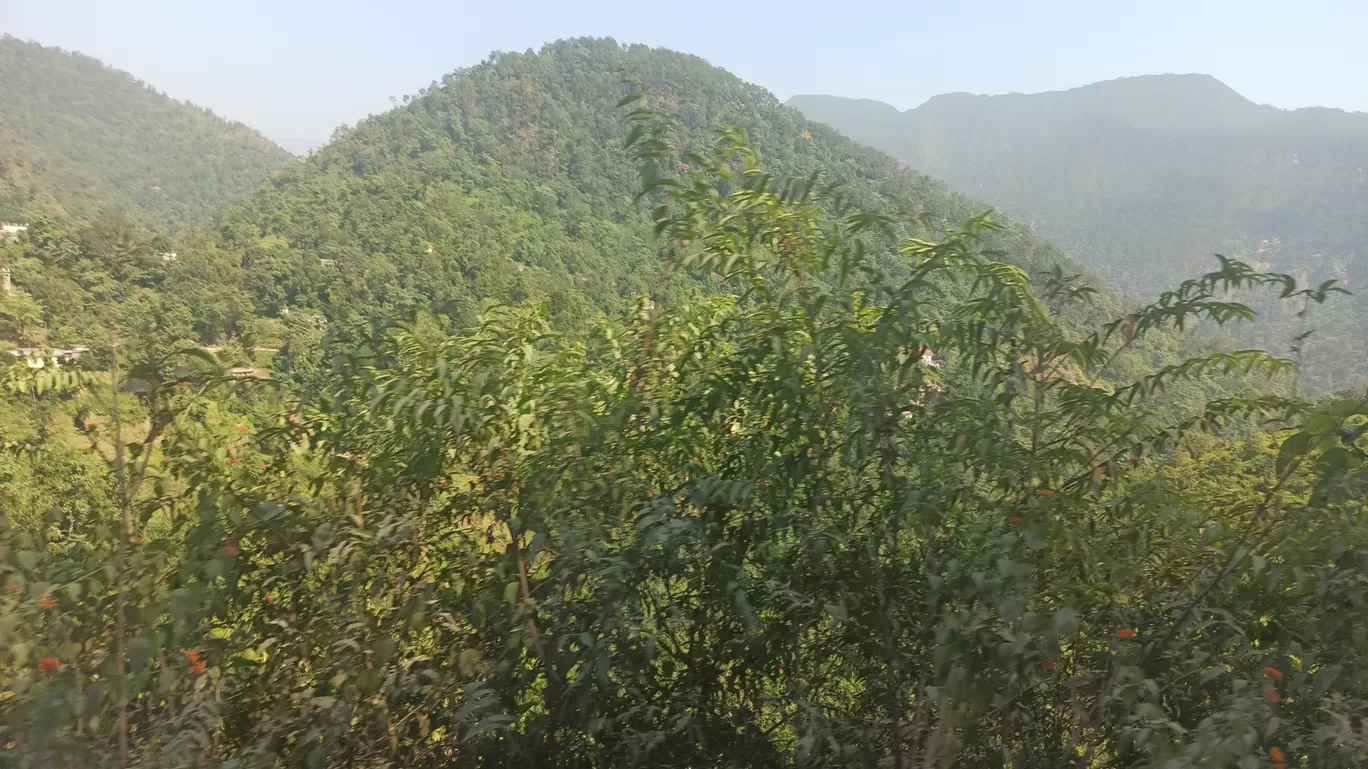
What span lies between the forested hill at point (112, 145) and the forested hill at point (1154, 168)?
48.5m

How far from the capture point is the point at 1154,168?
8319cm

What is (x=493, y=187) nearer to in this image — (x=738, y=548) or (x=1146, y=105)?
(x=738, y=548)

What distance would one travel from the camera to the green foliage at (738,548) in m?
0.98

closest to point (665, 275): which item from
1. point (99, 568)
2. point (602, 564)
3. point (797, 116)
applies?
point (602, 564)

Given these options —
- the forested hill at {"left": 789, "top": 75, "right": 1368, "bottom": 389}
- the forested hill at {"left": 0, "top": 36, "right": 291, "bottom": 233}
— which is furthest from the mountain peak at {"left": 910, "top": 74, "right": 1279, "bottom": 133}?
the forested hill at {"left": 0, "top": 36, "right": 291, "bottom": 233}

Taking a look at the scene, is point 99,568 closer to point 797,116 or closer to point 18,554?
point 18,554

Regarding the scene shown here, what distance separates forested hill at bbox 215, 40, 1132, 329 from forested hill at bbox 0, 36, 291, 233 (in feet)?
33.8

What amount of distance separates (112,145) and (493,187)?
115ft

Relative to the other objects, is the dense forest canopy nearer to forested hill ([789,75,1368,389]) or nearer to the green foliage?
the green foliage

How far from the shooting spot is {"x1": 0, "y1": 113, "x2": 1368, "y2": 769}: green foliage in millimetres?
976

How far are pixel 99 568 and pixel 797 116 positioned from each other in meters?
55.2

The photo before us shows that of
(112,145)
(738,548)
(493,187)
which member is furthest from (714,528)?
(112,145)

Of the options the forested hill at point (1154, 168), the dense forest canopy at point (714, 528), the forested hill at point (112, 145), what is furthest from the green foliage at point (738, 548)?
the forested hill at point (112, 145)

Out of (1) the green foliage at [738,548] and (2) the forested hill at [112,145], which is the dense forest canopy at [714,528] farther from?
(2) the forested hill at [112,145]
